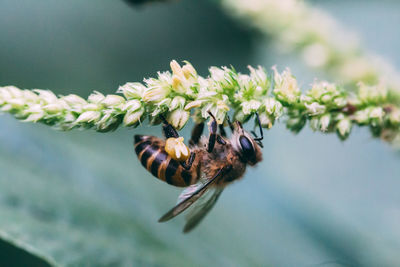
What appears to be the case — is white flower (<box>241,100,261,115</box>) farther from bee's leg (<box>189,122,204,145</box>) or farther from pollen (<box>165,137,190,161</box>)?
bee's leg (<box>189,122,204,145</box>)

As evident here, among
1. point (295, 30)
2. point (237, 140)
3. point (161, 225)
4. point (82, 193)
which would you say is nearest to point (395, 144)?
point (237, 140)

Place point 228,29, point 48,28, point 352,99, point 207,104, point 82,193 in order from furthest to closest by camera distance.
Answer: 1. point 228,29
2. point 48,28
3. point 82,193
4. point 352,99
5. point 207,104

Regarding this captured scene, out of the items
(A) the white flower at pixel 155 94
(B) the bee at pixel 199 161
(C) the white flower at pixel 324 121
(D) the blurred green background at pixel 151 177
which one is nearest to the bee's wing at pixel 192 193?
(B) the bee at pixel 199 161

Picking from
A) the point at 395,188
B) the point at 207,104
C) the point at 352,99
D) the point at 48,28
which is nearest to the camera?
the point at 207,104

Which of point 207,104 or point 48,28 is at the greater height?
point 48,28

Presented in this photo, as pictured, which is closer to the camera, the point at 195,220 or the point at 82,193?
the point at 195,220

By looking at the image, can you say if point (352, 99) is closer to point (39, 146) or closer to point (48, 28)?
point (39, 146)
